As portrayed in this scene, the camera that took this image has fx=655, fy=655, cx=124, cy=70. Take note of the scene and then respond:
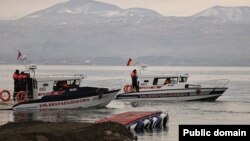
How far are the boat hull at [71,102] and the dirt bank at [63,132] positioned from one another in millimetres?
14513

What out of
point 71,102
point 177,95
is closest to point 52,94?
point 71,102

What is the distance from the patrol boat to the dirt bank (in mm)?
14696

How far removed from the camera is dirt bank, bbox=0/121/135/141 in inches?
989

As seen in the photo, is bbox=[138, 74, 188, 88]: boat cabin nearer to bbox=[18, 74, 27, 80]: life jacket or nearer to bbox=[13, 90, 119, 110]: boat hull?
bbox=[13, 90, 119, 110]: boat hull

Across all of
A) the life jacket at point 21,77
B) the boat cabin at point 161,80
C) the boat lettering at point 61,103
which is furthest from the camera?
the boat cabin at point 161,80

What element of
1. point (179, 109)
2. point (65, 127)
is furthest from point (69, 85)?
point (65, 127)

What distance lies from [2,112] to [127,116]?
1271 cm

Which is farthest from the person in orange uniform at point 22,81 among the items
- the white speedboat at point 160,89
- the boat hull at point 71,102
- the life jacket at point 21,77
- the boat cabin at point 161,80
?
the boat cabin at point 161,80

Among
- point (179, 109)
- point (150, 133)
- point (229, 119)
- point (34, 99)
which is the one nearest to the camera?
point (150, 133)

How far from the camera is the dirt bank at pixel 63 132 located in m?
25.1

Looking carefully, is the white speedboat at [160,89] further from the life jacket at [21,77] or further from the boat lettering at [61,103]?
the life jacket at [21,77]

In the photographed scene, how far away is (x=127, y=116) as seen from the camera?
34.4 meters

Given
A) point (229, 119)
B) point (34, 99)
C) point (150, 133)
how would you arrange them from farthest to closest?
point (34, 99)
point (229, 119)
point (150, 133)

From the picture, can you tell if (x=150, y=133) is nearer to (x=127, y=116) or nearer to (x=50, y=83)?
(x=127, y=116)
